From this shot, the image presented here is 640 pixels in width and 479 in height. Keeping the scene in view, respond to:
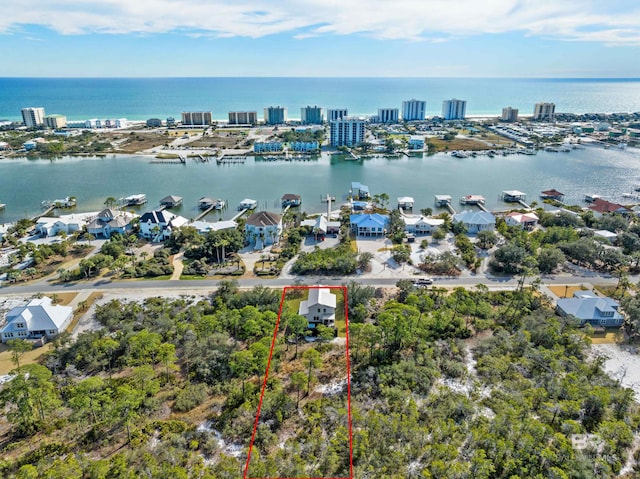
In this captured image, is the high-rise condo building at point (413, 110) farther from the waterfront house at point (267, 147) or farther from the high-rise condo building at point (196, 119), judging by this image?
the high-rise condo building at point (196, 119)

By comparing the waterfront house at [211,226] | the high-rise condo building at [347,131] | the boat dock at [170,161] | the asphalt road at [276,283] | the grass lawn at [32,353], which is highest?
the high-rise condo building at [347,131]

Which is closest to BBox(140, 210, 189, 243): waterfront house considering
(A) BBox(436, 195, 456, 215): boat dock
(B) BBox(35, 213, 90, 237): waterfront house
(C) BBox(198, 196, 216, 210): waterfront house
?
(B) BBox(35, 213, 90, 237): waterfront house

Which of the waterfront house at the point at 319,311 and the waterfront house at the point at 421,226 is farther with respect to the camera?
the waterfront house at the point at 421,226

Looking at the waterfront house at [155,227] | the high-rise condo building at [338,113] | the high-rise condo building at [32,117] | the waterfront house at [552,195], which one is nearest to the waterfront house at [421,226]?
the waterfront house at [552,195]

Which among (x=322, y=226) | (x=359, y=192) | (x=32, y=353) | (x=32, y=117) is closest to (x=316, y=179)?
(x=359, y=192)

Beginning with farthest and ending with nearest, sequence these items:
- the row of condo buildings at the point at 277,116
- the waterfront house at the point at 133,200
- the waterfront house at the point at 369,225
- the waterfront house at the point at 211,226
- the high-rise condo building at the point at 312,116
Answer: the high-rise condo building at the point at 312,116 → the row of condo buildings at the point at 277,116 → the waterfront house at the point at 133,200 → the waterfront house at the point at 211,226 → the waterfront house at the point at 369,225

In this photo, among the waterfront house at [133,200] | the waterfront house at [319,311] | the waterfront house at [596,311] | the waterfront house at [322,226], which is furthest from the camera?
the waterfront house at [133,200]

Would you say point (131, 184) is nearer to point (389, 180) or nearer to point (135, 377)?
point (389, 180)
